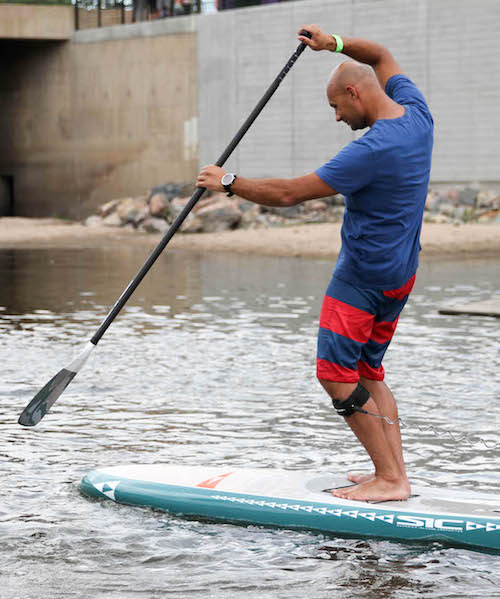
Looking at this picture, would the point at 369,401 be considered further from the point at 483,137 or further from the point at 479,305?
the point at 483,137

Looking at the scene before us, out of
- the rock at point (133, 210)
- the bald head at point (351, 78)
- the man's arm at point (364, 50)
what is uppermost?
the man's arm at point (364, 50)

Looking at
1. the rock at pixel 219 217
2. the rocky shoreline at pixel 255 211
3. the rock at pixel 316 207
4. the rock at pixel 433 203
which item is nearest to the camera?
the rocky shoreline at pixel 255 211

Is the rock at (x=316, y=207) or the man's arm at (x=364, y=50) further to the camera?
the rock at (x=316, y=207)

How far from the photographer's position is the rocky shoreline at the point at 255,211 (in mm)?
26141

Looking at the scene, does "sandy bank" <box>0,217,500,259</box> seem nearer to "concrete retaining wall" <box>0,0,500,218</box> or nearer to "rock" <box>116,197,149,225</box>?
"rock" <box>116,197,149,225</box>

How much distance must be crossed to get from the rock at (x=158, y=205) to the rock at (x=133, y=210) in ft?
1.04

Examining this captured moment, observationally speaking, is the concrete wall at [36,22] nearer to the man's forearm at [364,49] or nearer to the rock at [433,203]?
the rock at [433,203]

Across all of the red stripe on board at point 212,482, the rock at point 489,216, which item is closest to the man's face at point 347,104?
the red stripe on board at point 212,482

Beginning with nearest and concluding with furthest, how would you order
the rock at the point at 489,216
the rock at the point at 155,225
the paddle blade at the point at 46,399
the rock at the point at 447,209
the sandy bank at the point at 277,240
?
the paddle blade at the point at 46,399 < the sandy bank at the point at 277,240 < the rock at the point at 489,216 < the rock at the point at 447,209 < the rock at the point at 155,225

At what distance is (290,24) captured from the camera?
29594 mm

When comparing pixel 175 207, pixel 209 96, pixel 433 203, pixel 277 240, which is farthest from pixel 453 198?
pixel 209 96

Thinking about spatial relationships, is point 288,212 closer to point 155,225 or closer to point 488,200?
point 155,225

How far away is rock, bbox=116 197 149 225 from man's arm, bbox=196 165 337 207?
24233 millimetres

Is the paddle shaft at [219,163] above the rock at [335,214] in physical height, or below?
above
